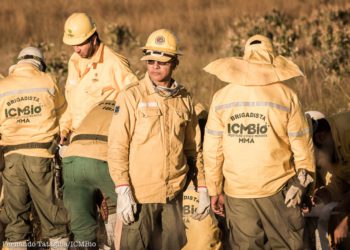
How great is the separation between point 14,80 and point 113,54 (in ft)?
3.31

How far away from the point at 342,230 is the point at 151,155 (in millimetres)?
2182

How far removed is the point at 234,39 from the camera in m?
16.6

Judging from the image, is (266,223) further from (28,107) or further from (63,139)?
(28,107)

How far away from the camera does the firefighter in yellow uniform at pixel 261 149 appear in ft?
21.2

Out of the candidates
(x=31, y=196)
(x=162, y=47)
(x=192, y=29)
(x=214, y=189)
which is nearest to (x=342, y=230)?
(x=214, y=189)

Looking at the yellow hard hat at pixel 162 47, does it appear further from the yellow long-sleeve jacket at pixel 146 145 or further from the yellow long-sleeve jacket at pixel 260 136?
the yellow long-sleeve jacket at pixel 260 136

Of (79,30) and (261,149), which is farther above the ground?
(79,30)

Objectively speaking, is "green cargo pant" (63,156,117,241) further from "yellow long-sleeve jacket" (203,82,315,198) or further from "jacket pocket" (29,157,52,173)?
"yellow long-sleeve jacket" (203,82,315,198)

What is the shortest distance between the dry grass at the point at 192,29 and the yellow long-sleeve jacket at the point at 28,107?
490 centimetres

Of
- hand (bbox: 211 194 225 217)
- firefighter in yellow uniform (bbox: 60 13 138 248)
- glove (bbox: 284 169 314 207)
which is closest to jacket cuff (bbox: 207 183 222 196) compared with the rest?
hand (bbox: 211 194 225 217)

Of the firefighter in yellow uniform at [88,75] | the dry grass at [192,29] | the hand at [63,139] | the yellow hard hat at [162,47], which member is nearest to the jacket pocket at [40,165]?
the hand at [63,139]

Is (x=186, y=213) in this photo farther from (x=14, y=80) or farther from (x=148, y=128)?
(x=14, y=80)

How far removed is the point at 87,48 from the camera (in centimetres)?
810

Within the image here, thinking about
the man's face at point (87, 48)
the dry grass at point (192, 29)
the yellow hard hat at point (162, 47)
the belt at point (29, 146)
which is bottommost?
the belt at point (29, 146)
